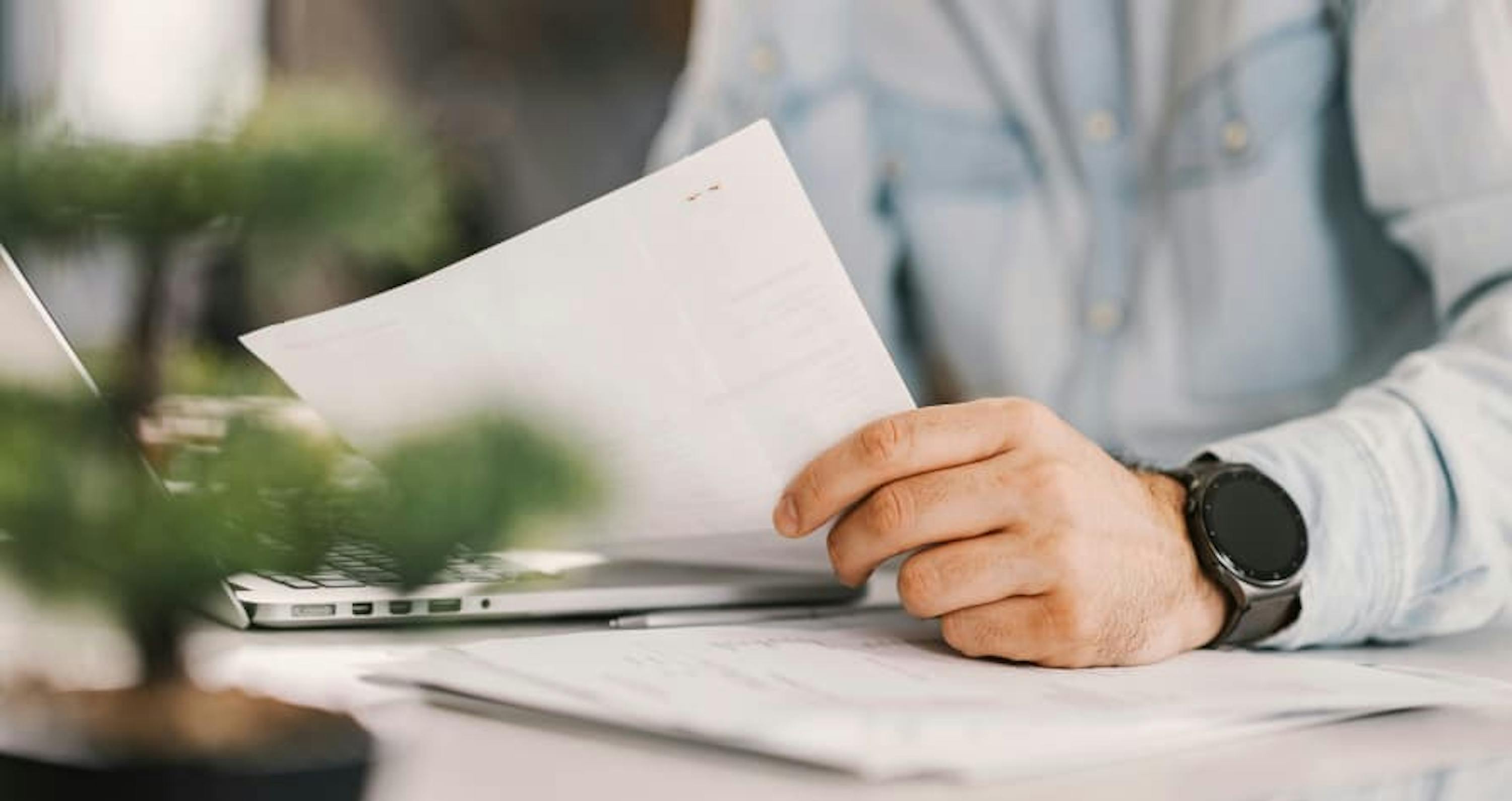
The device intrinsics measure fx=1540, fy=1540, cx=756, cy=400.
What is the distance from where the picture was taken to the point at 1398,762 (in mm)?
477

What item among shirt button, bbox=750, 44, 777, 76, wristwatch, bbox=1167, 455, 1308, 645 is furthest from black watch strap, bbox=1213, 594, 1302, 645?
shirt button, bbox=750, 44, 777, 76

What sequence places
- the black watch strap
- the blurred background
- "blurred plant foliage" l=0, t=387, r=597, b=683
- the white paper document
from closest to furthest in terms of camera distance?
"blurred plant foliage" l=0, t=387, r=597, b=683, the white paper document, the black watch strap, the blurred background

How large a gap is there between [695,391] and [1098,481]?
172mm

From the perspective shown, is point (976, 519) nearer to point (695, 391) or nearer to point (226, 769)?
point (695, 391)

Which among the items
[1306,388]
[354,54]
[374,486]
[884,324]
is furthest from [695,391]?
[354,54]

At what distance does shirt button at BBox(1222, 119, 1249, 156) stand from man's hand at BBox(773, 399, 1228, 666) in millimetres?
508

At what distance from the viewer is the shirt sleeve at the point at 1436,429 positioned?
0.69m

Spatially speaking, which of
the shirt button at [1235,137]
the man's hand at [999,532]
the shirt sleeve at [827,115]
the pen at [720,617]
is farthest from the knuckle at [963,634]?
the shirt sleeve at [827,115]

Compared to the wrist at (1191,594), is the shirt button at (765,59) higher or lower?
higher

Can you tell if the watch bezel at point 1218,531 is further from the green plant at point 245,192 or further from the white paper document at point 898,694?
the green plant at point 245,192

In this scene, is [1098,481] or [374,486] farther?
[1098,481]

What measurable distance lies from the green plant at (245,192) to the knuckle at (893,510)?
26 centimetres

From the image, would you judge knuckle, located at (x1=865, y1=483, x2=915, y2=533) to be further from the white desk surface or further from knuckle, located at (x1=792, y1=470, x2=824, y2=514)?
the white desk surface

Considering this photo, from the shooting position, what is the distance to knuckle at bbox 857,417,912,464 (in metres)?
0.60
